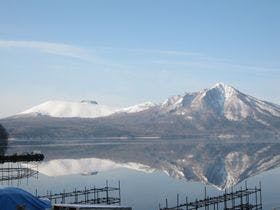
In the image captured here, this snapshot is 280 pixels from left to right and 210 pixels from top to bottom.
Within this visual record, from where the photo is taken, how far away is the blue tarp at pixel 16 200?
26578 mm

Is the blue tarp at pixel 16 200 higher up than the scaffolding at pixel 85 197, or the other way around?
the blue tarp at pixel 16 200

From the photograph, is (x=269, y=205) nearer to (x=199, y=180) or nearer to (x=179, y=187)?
(x=179, y=187)

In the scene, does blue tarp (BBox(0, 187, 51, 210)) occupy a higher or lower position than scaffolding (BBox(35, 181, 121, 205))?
higher

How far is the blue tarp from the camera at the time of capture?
87.2 feet

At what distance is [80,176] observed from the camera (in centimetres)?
9362

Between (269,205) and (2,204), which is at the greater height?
(2,204)

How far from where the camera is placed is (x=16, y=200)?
26984mm

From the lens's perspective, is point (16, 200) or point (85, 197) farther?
point (85, 197)

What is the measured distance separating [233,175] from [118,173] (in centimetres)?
2465

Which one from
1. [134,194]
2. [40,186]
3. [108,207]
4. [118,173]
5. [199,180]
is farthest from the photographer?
[118,173]

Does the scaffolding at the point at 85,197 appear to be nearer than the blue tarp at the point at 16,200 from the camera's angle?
No

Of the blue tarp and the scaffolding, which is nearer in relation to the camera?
the blue tarp

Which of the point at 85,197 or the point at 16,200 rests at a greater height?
the point at 16,200

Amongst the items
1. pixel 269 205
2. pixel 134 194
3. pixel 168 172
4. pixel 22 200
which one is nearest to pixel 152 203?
pixel 134 194
